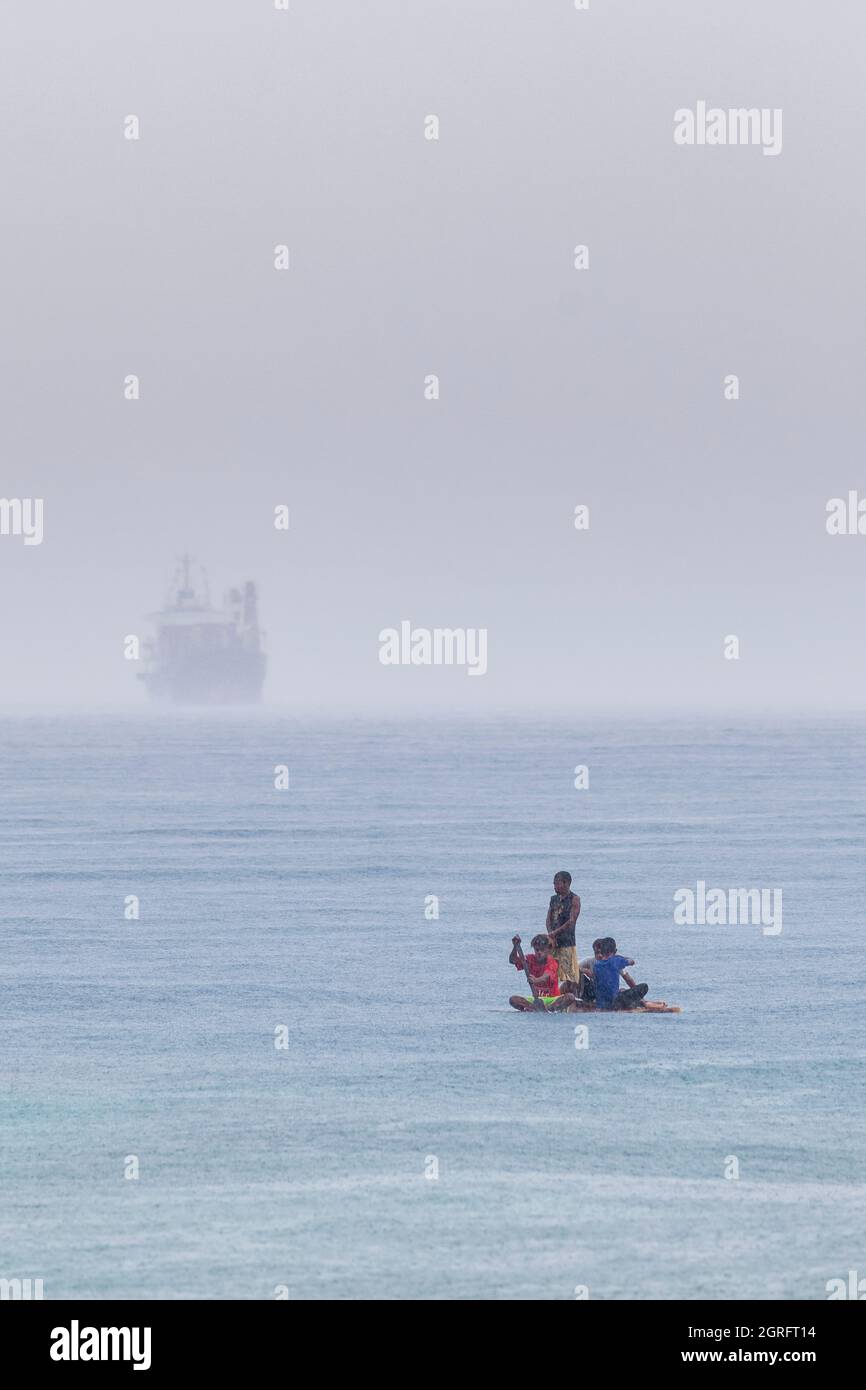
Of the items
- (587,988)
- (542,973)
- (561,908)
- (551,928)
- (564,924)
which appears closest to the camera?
(561,908)

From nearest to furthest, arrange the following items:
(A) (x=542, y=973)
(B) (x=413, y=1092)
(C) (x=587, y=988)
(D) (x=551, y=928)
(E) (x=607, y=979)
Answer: (B) (x=413, y=1092) < (D) (x=551, y=928) < (E) (x=607, y=979) < (C) (x=587, y=988) < (A) (x=542, y=973)

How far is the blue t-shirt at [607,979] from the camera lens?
112ft

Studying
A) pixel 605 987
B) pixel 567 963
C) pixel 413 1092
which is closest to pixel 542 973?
pixel 567 963

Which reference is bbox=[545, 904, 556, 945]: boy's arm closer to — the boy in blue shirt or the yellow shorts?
the yellow shorts

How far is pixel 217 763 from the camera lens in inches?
6619

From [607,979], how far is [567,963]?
2.45 ft

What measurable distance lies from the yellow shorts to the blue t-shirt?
1.11 ft

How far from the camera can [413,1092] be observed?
29.9 meters

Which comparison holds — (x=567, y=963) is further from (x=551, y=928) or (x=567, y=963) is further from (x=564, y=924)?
(x=564, y=924)

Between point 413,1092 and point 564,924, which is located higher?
point 564,924

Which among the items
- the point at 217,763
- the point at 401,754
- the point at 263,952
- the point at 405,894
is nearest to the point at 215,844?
the point at 405,894

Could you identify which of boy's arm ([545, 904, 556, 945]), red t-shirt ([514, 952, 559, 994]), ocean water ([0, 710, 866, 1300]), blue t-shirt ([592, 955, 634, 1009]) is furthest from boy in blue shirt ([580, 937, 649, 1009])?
boy's arm ([545, 904, 556, 945])

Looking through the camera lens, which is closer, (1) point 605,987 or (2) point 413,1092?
(2) point 413,1092

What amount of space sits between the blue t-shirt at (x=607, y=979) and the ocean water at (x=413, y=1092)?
14.2 inches
